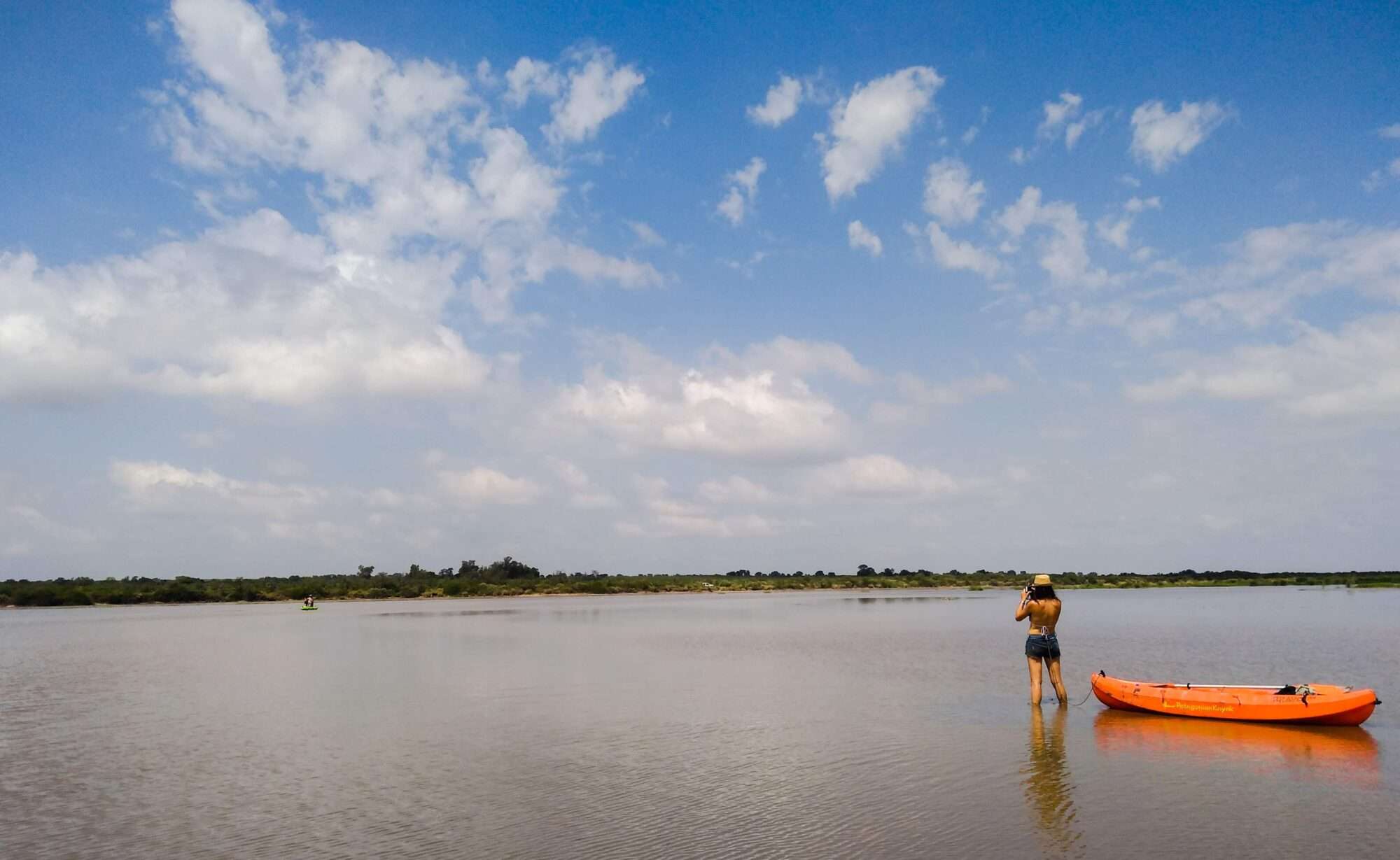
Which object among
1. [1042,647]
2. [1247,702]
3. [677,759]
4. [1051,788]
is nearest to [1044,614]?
[1042,647]

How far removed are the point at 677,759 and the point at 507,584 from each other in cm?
9172

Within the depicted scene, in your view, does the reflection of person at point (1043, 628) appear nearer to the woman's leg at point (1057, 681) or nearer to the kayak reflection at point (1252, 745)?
the woman's leg at point (1057, 681)

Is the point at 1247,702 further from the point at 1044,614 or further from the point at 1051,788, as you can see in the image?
the point at 1051,788

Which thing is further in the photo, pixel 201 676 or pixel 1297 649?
pixel 1297 649

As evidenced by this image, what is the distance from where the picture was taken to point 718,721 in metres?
15.0

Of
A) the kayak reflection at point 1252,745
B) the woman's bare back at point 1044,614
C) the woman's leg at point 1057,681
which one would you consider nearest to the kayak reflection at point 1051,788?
the kayak reflection at point 1252,745

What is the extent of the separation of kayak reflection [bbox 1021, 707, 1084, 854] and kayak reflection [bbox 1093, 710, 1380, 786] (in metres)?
0.71

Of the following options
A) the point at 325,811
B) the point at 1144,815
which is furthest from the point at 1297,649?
the point at 325,811

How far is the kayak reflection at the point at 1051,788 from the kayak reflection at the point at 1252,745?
71 cm

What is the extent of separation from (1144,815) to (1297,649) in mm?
20364

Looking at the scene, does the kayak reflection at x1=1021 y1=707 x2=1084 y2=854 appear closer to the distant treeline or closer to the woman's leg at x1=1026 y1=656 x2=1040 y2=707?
the woman's leg at x1=1026 y1=656 x2=1040 y2=707

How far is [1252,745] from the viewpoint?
491 inches

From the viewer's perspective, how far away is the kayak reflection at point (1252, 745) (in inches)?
436

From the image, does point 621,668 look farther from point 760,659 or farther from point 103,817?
point 103,817
